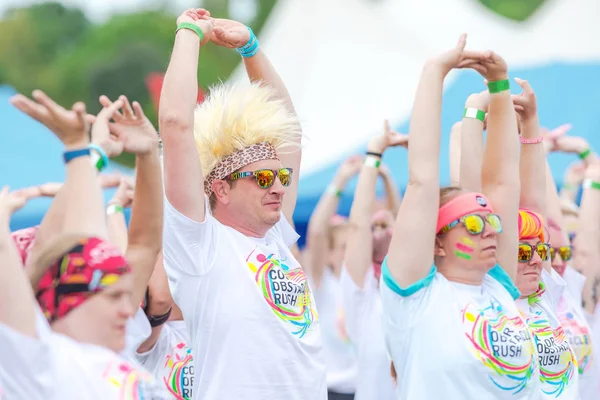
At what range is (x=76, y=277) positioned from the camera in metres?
2.76

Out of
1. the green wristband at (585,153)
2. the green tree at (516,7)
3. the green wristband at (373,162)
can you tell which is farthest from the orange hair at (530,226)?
the green tree at (516,7)

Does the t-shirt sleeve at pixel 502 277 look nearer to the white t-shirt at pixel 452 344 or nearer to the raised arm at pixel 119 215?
the white t-shirt at pixel 452 344

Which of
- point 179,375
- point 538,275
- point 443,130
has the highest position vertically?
point 538,275

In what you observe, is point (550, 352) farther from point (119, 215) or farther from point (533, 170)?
point (119, 215)

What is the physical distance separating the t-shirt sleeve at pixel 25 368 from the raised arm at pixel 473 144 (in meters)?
2.23

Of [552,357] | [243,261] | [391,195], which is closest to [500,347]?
[552,357]

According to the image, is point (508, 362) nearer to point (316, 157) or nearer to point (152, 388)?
point (152, 388)

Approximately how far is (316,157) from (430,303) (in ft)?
24.7

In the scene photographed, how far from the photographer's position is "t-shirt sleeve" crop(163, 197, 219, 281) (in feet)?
12.0

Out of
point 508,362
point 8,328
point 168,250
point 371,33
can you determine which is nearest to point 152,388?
point 8,328

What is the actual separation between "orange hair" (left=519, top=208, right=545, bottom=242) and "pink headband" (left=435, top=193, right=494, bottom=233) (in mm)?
521

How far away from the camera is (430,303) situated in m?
3.72

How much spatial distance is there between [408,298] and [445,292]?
0.16 m

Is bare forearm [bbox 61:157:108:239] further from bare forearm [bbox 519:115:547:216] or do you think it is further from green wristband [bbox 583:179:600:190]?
green wristband [bbox 583:179:600:190]
